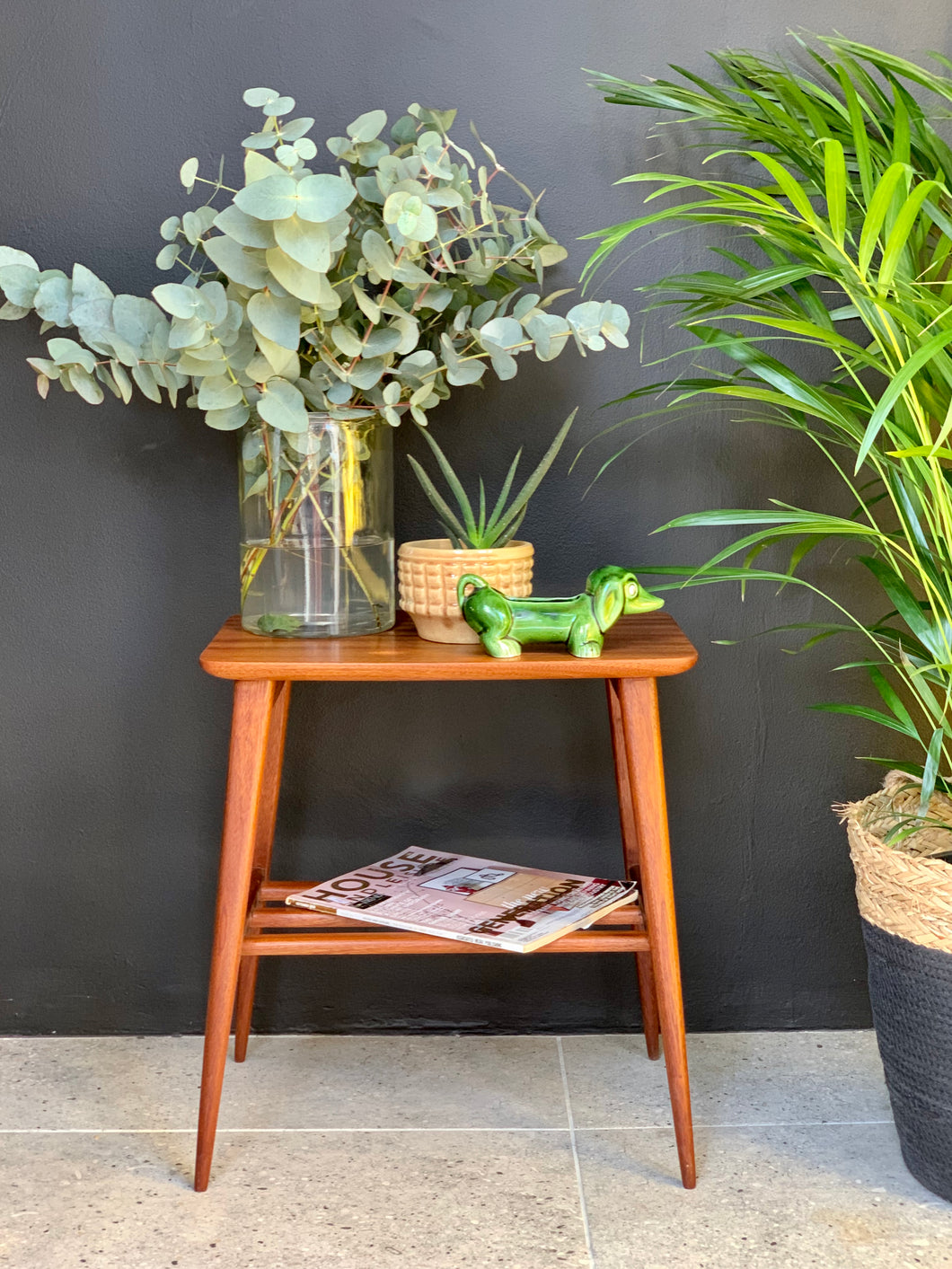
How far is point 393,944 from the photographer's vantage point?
1427mm

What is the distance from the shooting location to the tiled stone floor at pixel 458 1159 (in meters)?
1.34

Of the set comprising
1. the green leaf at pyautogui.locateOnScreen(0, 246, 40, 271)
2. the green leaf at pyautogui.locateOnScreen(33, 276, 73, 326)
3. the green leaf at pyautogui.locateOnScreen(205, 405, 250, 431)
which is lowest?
the green leaf at pyautogui.locateOnScreen(205, 405, 250, 431)

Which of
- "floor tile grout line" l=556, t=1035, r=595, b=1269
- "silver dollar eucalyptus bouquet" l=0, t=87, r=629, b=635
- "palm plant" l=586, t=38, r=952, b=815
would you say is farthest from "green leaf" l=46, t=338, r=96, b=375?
"floor tile grout line" l=556, t=1035, r=595, b=1269

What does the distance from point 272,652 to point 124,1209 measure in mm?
693

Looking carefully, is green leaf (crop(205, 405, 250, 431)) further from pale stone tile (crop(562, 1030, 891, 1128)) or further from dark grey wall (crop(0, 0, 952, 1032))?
pale stone tile (crop(562, 1030, 891, 1128))

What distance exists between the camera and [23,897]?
1.82 metres

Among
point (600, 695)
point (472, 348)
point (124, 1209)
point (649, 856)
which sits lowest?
point (124, 1209)

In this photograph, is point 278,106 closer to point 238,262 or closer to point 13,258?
point 238,262

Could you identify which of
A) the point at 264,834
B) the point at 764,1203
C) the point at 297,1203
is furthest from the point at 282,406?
the point at 764,1203

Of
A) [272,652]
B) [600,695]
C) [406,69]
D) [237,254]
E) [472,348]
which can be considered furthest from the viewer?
[600,695]

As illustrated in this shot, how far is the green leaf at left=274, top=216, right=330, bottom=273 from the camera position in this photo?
121cm

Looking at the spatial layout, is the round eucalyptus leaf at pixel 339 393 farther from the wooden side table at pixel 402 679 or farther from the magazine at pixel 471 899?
the magazine at pixel 471 899

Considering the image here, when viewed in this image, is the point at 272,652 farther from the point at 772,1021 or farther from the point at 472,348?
the point at 772,1021

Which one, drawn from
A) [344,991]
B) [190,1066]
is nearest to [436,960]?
[344,991]
